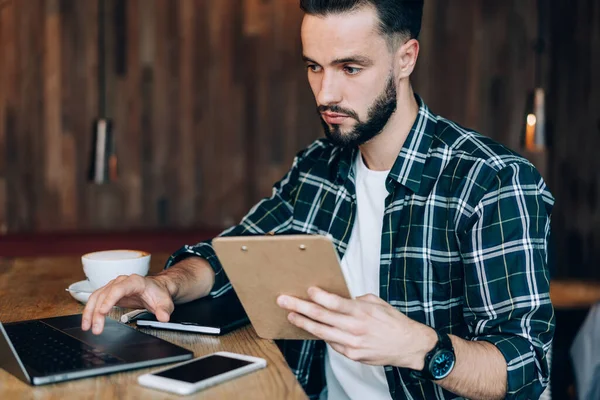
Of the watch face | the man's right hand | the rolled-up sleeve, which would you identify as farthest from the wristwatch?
the man's right hand

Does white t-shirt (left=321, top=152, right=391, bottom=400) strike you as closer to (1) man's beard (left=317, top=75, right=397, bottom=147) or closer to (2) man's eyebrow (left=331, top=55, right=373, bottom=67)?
(1) man's beard (left=317, top=75, right=397, bottom=147)

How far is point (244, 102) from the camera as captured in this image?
3.70m

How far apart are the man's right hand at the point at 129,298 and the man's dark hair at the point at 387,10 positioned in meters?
0.65

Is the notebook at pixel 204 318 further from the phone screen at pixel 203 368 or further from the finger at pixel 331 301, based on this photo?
the finger at pixel 331 301

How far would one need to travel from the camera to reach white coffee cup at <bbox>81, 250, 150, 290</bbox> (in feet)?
4.59

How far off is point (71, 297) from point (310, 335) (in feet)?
2.09

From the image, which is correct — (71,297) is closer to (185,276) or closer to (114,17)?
(185,276)

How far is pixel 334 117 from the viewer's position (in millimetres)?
1504

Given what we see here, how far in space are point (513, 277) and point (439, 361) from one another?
0.23 meters

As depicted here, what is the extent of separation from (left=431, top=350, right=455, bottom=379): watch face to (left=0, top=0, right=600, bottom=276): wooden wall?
267cm

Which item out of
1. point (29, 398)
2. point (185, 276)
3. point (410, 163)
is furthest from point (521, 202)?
point (29, 398)

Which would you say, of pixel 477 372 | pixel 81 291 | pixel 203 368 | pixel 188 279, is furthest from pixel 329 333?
pixel 81 291

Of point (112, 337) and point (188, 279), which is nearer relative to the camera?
point (112, 337)

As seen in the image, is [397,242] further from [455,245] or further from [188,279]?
[188,279]
